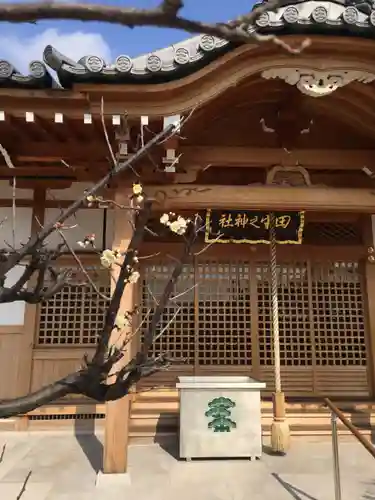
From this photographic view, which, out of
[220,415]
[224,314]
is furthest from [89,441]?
[224,314]

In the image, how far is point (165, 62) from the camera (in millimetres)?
5148

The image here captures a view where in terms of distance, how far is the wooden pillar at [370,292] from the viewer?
24.5 ft

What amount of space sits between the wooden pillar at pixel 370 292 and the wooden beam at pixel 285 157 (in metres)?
1.67

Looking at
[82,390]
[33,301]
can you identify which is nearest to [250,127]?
[33,301]

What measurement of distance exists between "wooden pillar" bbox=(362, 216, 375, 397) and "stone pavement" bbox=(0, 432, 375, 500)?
158 cm

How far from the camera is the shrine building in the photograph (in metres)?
5.06

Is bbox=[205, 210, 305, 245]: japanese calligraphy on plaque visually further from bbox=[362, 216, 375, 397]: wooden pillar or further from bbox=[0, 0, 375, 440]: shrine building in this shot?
bbox=[362, 216, 375, 397]: wooden pillar

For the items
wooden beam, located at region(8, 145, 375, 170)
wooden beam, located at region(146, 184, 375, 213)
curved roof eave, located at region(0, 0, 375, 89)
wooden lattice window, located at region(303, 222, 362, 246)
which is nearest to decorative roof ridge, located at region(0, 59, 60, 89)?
curved roof eave, located at region(0, 0, 375, 89)

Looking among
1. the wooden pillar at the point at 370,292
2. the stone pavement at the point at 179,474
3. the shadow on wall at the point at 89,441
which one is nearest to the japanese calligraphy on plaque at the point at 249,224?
the wooden pillar at the point at 370,292

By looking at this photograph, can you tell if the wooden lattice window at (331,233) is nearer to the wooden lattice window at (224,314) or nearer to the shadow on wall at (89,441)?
the wooden lattice window at (224,314)

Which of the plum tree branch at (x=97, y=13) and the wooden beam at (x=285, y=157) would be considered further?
the wooden beam at (x=285, y=157)

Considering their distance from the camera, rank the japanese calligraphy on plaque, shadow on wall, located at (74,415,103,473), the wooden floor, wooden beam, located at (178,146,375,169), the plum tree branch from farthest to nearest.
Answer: the japanese calligraphy on plaque → the wooden floor → wooden beam, located at (178,146,375,169) → shadow on wall, located at (74,415,103,473) → the plum tree branch

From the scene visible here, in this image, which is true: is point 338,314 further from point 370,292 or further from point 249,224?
point 249,224

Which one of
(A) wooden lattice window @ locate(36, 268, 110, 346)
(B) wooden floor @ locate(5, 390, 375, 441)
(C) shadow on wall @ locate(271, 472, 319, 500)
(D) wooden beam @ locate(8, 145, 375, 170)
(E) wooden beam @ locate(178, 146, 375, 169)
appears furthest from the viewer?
(A) wooden lattice window @ locate(36, 268, 110, 346)
